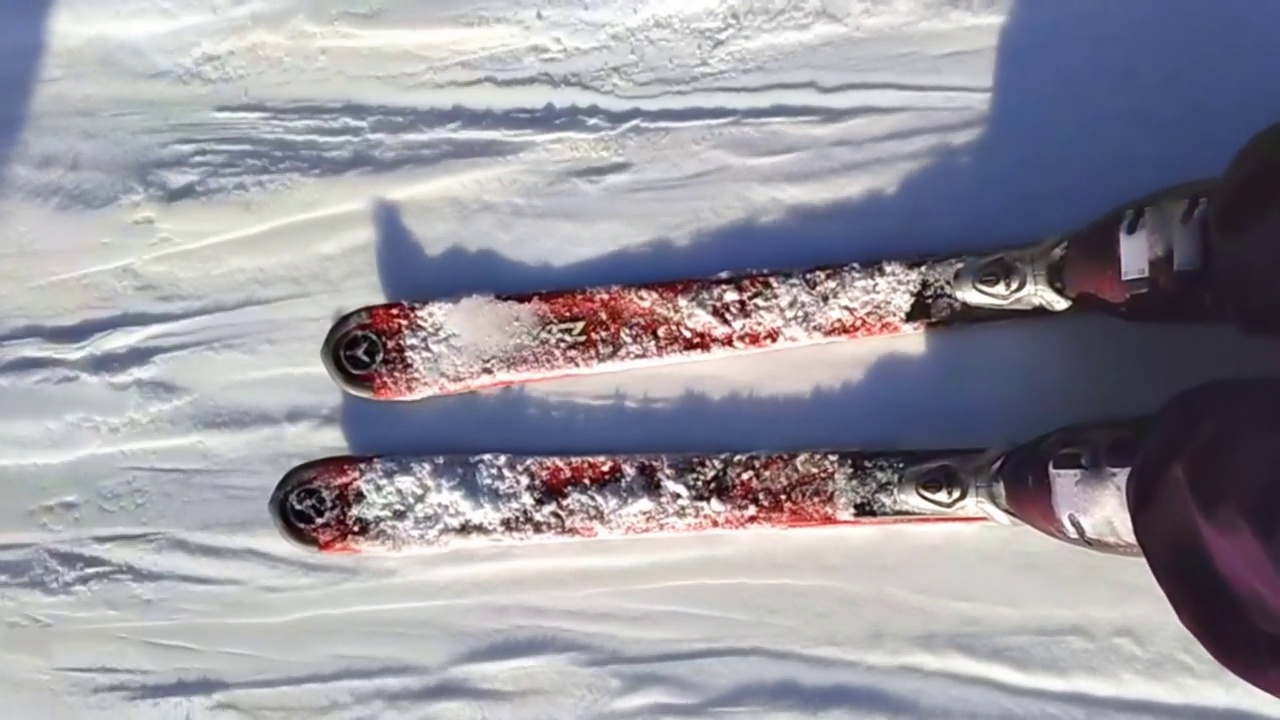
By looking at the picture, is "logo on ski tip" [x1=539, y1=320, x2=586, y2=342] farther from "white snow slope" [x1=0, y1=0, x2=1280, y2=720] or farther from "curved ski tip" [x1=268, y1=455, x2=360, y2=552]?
"curved ski tip" [x1=268, y1=455, x2=360, y2=552]

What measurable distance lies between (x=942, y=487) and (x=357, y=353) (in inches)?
31.0

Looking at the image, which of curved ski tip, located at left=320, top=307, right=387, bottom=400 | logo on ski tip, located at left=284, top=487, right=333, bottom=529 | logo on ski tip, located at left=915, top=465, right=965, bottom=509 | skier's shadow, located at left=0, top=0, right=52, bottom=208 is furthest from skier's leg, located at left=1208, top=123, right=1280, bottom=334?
skier's shadow, located at left=0, top=0, right=52, bottom=208

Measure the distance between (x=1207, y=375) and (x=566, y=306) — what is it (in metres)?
0.87

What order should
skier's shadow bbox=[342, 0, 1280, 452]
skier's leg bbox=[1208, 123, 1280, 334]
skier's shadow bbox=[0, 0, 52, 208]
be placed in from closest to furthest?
skier's leg bbox=[1208, 123, 1280, 334]
skier's shadow bbox=[342, 0, 1280, 452]
skier's shadow bbox=[0, 0, 52, 208]

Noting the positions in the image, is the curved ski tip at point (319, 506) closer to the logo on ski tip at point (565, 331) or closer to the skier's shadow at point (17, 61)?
the logo on ski tip at point (565, 331)

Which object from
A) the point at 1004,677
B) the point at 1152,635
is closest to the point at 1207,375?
the point at 1152,635

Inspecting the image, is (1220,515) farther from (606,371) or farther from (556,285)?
(556,285)

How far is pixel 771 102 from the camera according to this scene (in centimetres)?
162

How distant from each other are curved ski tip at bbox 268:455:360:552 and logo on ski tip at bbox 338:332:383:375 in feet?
0.41

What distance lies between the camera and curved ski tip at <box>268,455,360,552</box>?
1525 millimetres

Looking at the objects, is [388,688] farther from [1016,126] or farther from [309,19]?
[1016,126]

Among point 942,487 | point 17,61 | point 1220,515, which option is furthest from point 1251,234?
point 17,61

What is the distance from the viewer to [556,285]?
1.60m

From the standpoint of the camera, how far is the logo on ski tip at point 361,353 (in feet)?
5.02
